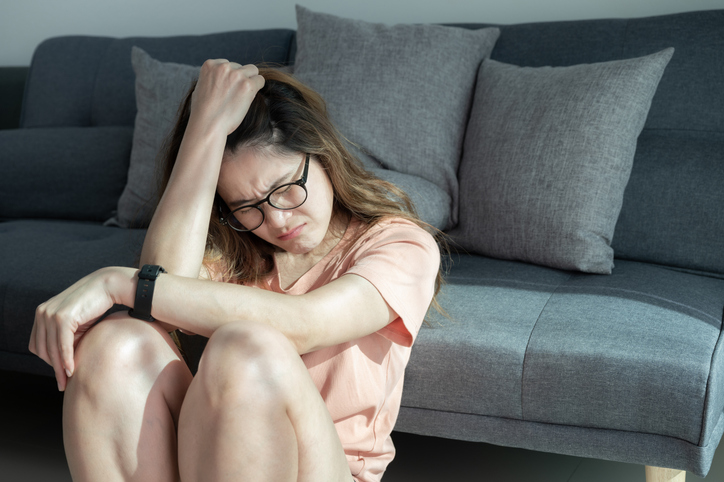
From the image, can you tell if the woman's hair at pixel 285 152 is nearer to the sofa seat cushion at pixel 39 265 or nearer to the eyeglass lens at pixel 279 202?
the eyeglass lens at pixel 279 202

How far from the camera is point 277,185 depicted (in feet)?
3.50

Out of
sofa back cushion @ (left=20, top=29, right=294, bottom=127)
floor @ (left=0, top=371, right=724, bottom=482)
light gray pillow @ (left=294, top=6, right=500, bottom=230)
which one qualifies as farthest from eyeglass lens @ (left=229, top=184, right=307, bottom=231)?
sofa back cushion @ (left=20, top=29, right=294, bottom=127)

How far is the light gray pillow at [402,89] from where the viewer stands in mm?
1645

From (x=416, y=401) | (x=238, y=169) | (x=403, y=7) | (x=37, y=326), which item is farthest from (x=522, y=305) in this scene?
(x=403, y=7)

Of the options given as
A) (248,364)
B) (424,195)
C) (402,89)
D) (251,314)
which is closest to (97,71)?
(402,89)

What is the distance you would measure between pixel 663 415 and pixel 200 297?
2.48ft

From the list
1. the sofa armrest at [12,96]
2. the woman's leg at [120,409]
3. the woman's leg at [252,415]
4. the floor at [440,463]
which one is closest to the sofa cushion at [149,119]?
the floor at [440,463]

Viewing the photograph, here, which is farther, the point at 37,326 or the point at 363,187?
the point at 363,187

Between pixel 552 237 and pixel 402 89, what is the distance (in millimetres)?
533

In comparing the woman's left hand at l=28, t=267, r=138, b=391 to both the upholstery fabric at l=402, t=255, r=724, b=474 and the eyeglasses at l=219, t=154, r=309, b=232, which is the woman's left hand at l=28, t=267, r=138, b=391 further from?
the upholstery fabric at l=402, t=255, r=724, b=474

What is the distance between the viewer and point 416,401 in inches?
47.7

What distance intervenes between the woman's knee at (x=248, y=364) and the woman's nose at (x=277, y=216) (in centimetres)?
28

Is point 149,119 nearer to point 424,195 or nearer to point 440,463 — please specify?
point 424,195

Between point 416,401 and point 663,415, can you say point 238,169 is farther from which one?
point 663,415
